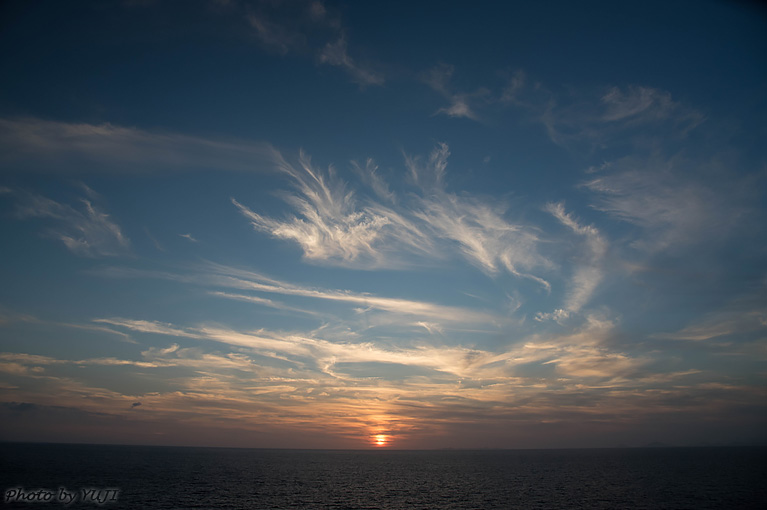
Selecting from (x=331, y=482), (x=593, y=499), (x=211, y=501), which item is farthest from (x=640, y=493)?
(x=211, y=501)

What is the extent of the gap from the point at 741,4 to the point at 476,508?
306 feet

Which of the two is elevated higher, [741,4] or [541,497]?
[741,4]

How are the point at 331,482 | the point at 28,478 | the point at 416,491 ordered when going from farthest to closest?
the point at 331,482, the point at 28,478, the point at 416,491

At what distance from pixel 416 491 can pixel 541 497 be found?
3530 cm

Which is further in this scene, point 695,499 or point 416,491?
point 416,491

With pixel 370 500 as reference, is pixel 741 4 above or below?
above

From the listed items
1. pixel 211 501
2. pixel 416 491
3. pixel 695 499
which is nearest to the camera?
pixel 211 501

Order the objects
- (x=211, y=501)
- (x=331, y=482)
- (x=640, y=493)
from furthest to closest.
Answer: (x=331, y=482)
(x=640, y=493)
(x=211, y=501)

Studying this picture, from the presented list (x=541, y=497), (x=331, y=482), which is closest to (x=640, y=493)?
(x=541, y=497)

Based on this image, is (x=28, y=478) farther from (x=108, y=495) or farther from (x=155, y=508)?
(x=155, y=508)

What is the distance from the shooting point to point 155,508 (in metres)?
78.8

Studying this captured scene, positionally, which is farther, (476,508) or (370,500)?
(370,500)

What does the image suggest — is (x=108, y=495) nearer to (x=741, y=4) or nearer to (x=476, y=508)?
(x=476, y=508)

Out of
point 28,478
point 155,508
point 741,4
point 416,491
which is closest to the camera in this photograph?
point 741,4
